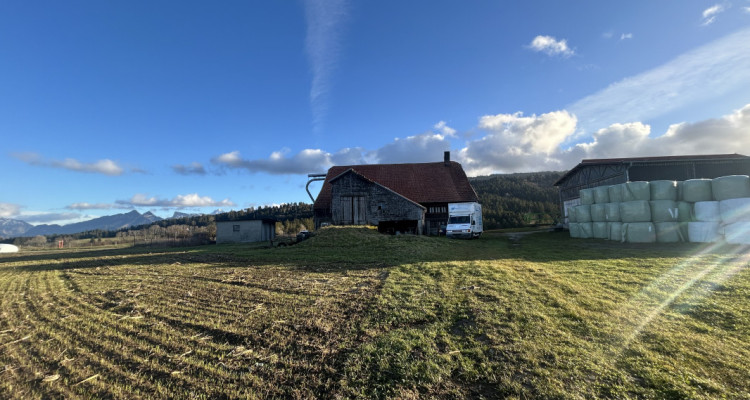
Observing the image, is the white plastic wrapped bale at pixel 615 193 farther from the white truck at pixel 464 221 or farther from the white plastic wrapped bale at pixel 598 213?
the white truck at pixel 464 221

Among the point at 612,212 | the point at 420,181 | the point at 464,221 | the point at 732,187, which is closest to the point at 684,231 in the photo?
the point at 732,187

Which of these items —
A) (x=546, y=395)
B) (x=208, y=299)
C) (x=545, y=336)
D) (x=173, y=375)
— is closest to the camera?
(x=546, y=395)

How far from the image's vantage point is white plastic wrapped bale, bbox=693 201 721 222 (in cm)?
1238

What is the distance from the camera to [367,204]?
2552cm

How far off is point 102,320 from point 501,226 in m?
46.0

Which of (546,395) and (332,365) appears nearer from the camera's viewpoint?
(546,395)

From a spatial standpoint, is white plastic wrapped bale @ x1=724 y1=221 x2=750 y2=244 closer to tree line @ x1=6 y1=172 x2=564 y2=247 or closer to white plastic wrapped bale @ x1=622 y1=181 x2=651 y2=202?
white plastic wrapped bale @ x1=622 y1=181 x2=651 y2=202

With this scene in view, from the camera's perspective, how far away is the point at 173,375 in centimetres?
321

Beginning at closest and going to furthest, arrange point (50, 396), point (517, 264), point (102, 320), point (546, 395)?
point (546, 395)
point (50, 396)
point (102, 320)
point (517, 264)

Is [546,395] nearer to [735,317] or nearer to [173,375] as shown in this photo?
[173,375]

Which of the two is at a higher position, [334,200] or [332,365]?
[334,200]

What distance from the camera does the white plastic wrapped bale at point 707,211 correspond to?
12383mm

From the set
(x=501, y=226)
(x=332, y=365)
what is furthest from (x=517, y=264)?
(x=501, y=226)

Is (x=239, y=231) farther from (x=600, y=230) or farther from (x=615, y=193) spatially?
(x=615, y=193)
